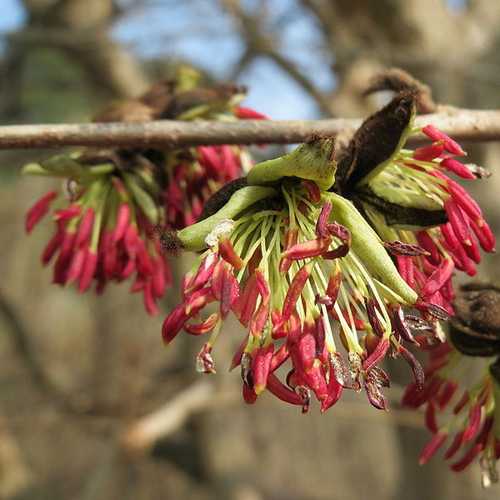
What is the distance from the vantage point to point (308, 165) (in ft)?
3.60

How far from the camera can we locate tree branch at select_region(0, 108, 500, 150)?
4.41ft

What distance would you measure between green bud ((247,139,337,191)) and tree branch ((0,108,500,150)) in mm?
198

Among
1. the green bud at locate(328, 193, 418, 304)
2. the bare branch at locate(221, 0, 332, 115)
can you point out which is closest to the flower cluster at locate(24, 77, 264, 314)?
the green bud at locate(328, 193, 418, 304)

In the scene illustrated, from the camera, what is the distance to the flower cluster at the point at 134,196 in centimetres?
160

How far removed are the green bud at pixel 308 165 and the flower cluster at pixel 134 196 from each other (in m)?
0.52

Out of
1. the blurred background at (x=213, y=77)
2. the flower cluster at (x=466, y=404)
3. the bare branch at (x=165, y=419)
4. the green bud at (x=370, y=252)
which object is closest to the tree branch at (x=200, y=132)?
the green bud at (x=370, y=252)

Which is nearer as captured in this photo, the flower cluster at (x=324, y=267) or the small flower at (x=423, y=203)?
the flower cluster at (x=324, y=267)

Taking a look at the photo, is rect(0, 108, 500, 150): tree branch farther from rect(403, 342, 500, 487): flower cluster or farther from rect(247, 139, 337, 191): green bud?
rect(403, 342, 500, 487): flower cluster

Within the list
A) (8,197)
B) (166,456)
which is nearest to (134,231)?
(166,456)

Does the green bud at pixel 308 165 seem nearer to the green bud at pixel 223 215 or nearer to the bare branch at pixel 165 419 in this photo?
the green bud at pixel 223 215

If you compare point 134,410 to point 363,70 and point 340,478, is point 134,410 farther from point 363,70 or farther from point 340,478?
point 340,478

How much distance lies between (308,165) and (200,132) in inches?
14.9

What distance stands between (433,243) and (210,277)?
43cm

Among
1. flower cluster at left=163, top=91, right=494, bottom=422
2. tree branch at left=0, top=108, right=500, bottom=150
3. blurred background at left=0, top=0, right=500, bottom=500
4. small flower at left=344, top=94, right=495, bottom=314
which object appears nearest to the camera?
flower cluster at left=163, top=91, right=494, bottom=422
